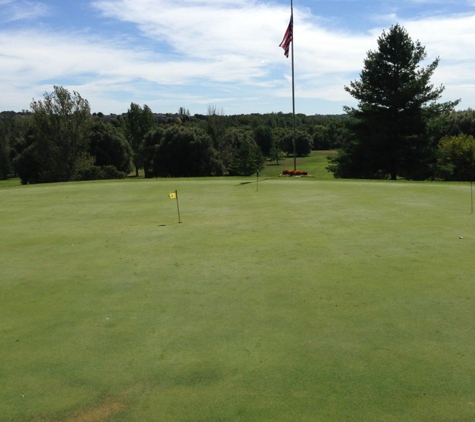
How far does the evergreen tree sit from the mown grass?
23769mm

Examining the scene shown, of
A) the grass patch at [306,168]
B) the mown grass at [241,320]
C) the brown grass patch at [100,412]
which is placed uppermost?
the mown grass at [241,320]

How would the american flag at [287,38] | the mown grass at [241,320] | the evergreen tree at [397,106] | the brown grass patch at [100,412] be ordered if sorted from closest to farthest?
1. the brown grass patch at [100,412]
2. the mown grass at [241,320]
3. the american flag at [287,38]
4. the evergreen tree at [397,106]

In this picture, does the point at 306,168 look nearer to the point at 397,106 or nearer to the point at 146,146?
the point at 146,146

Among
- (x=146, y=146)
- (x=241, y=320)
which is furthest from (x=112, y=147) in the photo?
(x=241, y=320)

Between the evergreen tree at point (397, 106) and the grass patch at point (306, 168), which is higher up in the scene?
the evergreen tree at point (397, 106)

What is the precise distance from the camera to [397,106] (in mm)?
32156

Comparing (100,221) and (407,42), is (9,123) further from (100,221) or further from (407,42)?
(100,221)

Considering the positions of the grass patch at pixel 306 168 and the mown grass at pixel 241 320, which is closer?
the mown grass at pixel 241 320

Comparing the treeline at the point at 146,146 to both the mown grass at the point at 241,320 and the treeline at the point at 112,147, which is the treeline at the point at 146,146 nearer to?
the treeline at the point at 112,147

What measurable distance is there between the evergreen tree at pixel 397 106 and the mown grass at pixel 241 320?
23.8m

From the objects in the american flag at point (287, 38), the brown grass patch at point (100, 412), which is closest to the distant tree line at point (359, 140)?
the american flag at point (287, 38)

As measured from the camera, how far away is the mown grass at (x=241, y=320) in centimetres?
340

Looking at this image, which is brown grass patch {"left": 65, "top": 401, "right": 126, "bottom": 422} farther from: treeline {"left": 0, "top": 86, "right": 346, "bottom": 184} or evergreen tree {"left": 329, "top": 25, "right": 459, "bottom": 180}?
treeline {"left": 0, "top": 86, "right": 346, "bottom": 184}

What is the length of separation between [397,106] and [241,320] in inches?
1212
